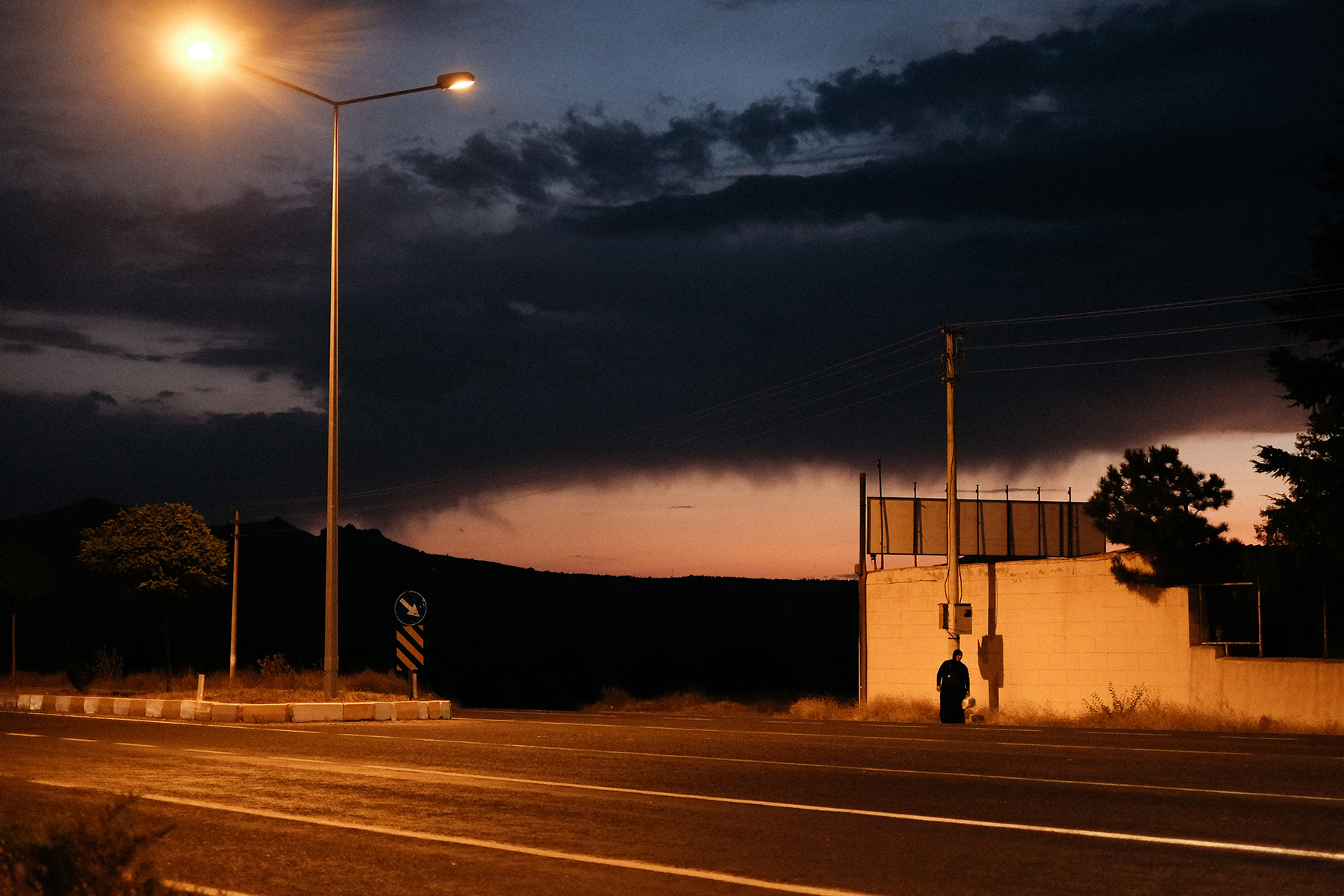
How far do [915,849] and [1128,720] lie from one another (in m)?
18.8

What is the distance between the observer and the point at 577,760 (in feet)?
49.6

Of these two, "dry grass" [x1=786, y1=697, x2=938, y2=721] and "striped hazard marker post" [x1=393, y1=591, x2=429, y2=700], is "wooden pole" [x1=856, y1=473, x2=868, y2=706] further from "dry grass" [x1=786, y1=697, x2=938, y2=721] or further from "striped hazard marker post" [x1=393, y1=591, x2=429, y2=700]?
"striped hazard marker post" [x1=393, y1=591, x2=429, y2=700]

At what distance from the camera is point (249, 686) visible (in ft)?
103

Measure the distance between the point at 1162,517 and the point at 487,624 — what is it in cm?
9631

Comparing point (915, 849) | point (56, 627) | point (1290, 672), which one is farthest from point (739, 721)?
point (56, 627)

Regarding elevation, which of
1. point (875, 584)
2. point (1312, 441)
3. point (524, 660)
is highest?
point (1312, 441)

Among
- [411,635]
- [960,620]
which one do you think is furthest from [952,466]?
[411,635]

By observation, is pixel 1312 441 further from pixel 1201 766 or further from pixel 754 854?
pixel 754 854

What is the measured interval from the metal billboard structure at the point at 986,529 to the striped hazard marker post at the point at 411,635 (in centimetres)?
1531

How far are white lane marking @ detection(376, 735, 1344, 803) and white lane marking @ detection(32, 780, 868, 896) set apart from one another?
5358 mm

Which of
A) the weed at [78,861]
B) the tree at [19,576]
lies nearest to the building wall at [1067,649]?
the weed at [78,861]

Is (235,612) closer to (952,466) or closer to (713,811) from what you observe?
(952,466)

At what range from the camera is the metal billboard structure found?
127 ft

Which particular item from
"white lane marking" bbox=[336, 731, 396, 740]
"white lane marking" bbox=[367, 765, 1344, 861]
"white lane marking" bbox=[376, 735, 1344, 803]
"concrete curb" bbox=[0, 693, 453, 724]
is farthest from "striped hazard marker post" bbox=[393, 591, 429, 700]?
"white lane marking" bbox=[367, 765, 1344, 861]
